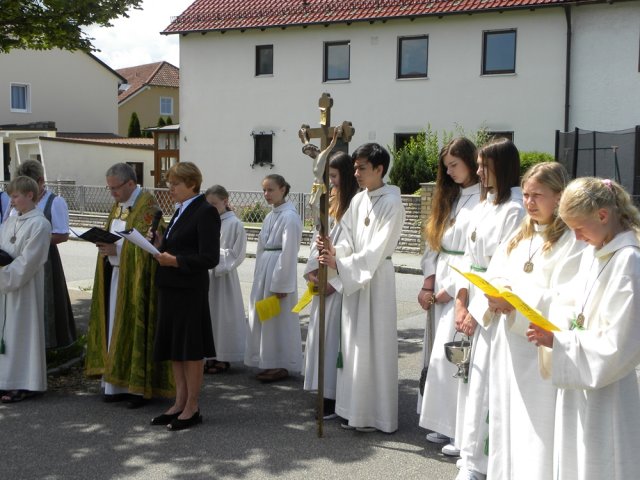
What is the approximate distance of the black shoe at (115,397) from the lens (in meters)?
6.79

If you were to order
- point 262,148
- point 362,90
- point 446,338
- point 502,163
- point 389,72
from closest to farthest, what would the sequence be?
1. point 502,163
2. point 446,338
3. point 389,72
4. point 362,90
5. point 262,148

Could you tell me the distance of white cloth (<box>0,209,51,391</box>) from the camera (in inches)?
265

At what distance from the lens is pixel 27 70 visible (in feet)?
148

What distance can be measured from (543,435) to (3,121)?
1783 inches

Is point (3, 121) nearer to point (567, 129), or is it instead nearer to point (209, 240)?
point (567, 129)

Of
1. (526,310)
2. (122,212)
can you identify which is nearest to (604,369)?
(526,310)

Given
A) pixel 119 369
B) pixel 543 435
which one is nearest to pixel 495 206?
pixel 543 435

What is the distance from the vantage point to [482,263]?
196 inches

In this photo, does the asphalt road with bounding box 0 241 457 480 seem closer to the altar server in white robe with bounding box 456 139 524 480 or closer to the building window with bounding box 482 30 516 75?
the altar server in white robe with bounding box 456 139 524 480

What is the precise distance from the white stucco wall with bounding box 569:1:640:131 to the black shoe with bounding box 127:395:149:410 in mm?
20464

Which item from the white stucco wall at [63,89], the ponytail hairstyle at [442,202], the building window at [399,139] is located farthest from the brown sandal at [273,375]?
the white stucco wall at [63,89]

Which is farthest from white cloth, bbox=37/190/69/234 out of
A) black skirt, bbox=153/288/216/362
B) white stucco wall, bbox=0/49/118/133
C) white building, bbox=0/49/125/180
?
white stucco wall, bbox=0/49/118/133

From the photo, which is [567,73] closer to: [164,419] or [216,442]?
[164,419]

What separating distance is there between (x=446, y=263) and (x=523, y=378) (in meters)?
1.46
